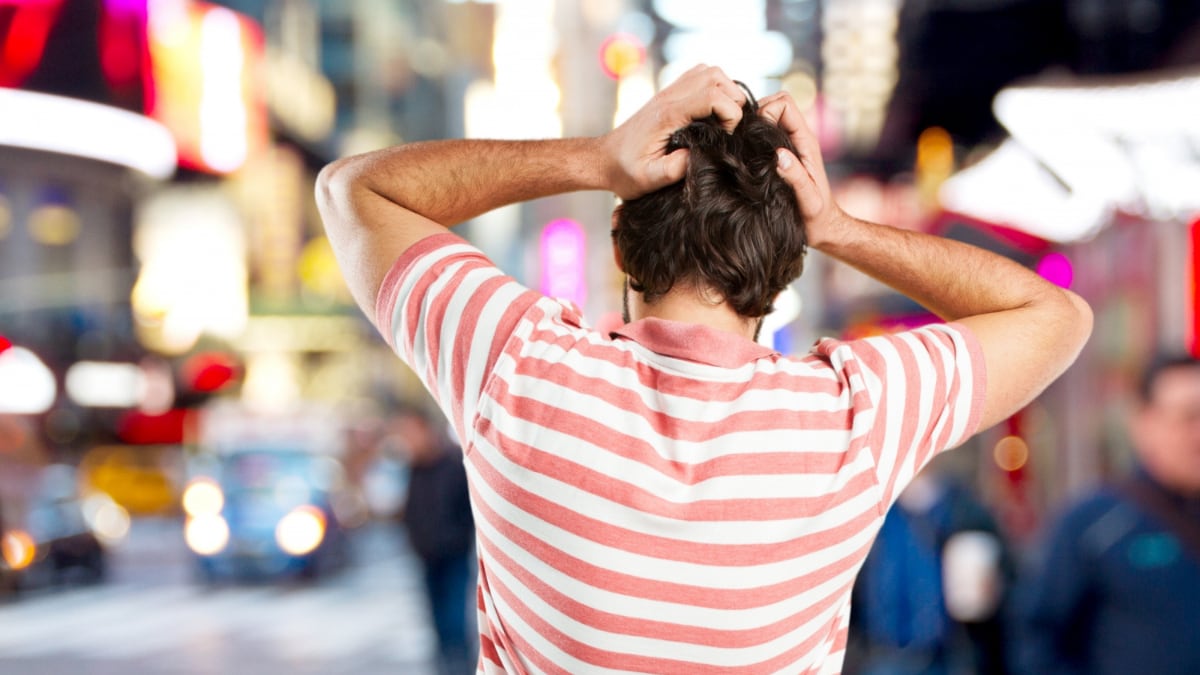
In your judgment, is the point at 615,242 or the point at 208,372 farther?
the point at 208,372

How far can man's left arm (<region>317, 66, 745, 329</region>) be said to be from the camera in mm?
1696

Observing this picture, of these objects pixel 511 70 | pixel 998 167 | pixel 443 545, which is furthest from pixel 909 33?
pixel 511 70

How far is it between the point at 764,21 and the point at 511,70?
26.3ft

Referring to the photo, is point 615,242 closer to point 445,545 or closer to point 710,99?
point 710,99

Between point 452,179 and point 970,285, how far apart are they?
2.72 ft

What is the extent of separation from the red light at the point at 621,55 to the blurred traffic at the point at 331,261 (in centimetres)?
7

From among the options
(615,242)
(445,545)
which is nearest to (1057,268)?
(445,545)

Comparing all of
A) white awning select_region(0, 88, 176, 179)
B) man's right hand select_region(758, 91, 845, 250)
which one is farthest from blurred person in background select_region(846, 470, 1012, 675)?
white awning select_region(0, 88, 176, 179)

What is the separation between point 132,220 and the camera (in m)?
42.2

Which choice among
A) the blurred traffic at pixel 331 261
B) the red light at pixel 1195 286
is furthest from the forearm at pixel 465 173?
the red light at pixel 1195 286

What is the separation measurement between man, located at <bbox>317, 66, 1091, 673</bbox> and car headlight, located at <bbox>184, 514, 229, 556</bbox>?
53.4 feet

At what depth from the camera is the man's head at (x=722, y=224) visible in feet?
5.32

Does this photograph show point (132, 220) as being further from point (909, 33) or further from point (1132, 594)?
point (1132, 594)

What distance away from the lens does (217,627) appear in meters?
13.4
